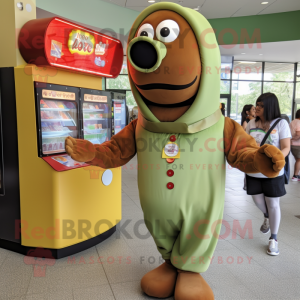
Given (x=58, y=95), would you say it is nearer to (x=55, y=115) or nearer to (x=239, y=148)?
(x=55, y=115)

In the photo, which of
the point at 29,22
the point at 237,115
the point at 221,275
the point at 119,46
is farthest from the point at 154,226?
the point at 237,115

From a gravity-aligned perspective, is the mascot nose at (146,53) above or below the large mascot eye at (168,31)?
below

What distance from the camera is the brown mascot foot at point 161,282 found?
6.76ft

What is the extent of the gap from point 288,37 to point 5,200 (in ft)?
32.7

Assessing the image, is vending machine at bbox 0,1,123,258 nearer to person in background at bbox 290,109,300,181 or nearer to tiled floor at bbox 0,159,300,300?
tiled floor at bbox 0,159,300,300

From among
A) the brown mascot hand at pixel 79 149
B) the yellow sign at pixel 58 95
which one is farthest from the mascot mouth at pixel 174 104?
the yellow sign at pixel 58 95

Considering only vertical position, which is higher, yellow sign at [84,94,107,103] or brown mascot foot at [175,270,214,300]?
yellow sign at [84,94,107,103]

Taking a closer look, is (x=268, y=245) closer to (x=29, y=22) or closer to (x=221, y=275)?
(x=221, y=275)

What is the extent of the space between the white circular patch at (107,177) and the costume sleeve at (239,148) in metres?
1.48

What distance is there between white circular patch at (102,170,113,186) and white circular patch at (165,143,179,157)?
130 centimetres

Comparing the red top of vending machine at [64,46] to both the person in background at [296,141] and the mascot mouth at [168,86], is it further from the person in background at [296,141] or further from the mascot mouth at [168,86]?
the person in background at [296,141]

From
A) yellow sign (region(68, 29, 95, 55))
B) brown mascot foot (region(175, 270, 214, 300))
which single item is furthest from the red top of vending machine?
brown mascot foot (region(175, 270, 214, 300))

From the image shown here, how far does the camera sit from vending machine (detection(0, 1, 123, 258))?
2.56 metres

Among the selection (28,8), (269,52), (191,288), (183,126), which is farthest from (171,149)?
(269,52)
